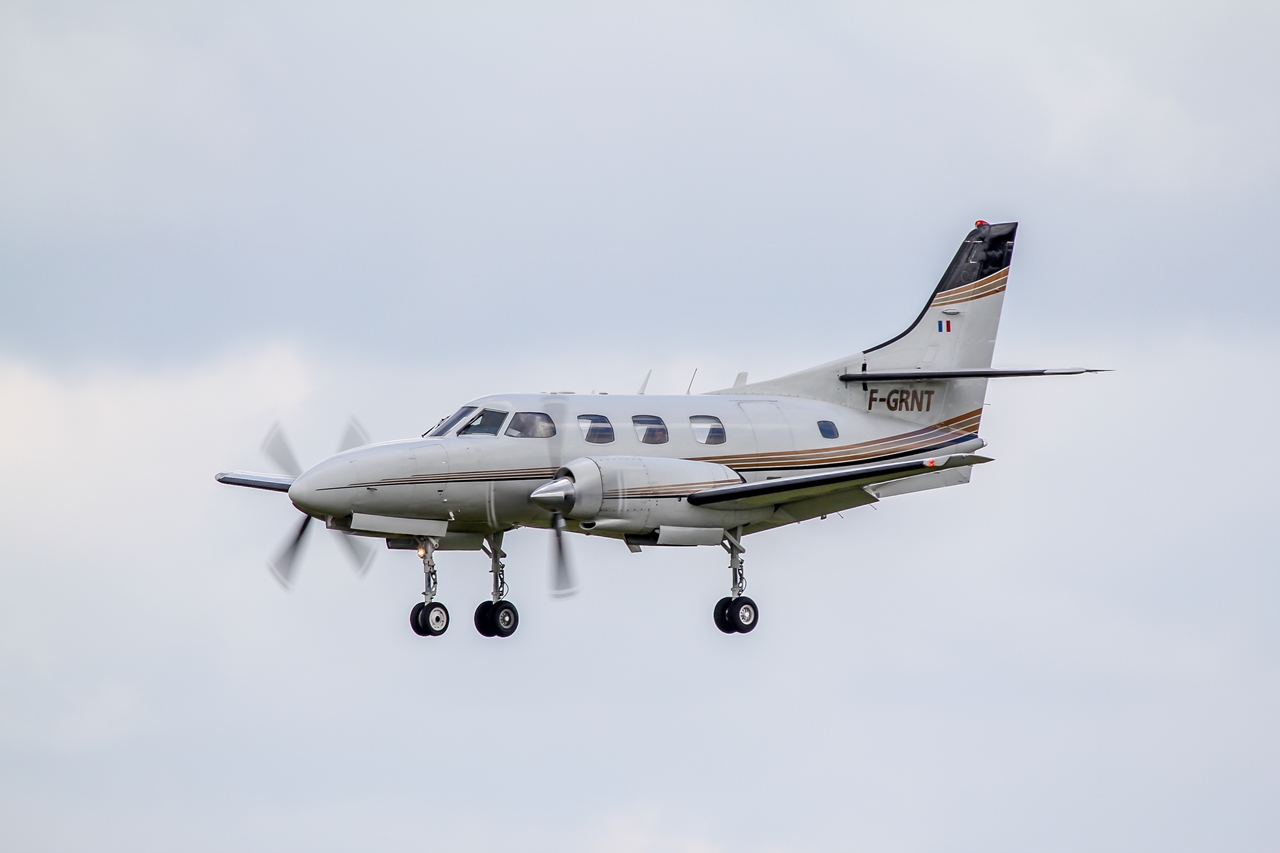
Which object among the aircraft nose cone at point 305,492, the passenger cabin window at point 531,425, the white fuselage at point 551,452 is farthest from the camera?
the passenger cabin window at point 531,425

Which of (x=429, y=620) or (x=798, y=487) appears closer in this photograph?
(x=798, y=487)

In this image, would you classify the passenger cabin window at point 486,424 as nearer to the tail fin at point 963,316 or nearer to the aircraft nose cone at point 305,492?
the aircraft nose cone at point 305,492

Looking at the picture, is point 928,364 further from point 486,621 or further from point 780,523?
point 486,621

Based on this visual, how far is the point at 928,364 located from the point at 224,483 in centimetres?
1247

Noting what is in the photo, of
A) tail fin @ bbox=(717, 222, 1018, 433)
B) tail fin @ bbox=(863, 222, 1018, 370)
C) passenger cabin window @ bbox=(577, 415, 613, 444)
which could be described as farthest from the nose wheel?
tail fin @ bbox=(863, 222, 1018, 370)

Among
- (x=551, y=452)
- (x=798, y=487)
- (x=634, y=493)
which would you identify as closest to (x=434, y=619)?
(x=551, y=452)

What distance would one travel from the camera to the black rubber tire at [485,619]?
25812 millimetres

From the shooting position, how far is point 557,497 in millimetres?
23484

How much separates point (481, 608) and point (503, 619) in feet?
1.40

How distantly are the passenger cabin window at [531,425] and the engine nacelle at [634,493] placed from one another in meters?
0.71

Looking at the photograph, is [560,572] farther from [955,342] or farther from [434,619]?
[955,342]

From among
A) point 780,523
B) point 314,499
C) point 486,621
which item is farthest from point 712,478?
point 314,499

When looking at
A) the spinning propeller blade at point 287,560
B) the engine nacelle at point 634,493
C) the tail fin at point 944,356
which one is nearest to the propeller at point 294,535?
the spinning propeller blade at point 287,560

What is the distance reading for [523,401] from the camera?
82.1ft
